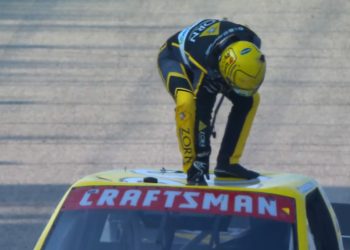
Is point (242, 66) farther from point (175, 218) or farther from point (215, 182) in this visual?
point (175, 218)

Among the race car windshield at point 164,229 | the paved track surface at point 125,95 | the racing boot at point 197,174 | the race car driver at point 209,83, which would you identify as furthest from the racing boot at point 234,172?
the paved track surface at point 125,95

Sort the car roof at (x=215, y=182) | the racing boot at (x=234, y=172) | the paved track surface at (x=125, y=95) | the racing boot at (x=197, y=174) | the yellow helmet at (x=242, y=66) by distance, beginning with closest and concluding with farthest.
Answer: the car roof at (x=215, y=182), the racing boot at (x=197, y=174), the yellow helmet at (x=242, y=66), the racing boot at (x=234, y=172), the paved track surface at (x=125, y=95)

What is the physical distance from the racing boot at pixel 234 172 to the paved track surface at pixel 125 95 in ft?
12.5

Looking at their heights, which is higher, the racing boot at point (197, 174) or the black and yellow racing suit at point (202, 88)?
the black and yellow racing suit at point (202, 88)

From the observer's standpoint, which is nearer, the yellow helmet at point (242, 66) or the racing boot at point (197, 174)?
the racing boot at point (197, 174)

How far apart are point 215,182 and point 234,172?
0.41m

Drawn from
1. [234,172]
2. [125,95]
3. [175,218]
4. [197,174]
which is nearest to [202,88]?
[234,172]

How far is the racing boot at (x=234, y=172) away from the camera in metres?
5.46

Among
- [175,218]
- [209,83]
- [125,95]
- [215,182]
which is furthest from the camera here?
[125,95]

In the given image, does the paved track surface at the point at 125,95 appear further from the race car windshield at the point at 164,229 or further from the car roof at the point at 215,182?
the race car windshield at the point at 164,229

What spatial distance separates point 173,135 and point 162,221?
8322 millimetres

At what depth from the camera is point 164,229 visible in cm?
458

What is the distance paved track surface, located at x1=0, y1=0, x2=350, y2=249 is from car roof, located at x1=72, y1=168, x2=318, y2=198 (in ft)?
13.2

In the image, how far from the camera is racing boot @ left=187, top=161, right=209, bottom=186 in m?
4.96
